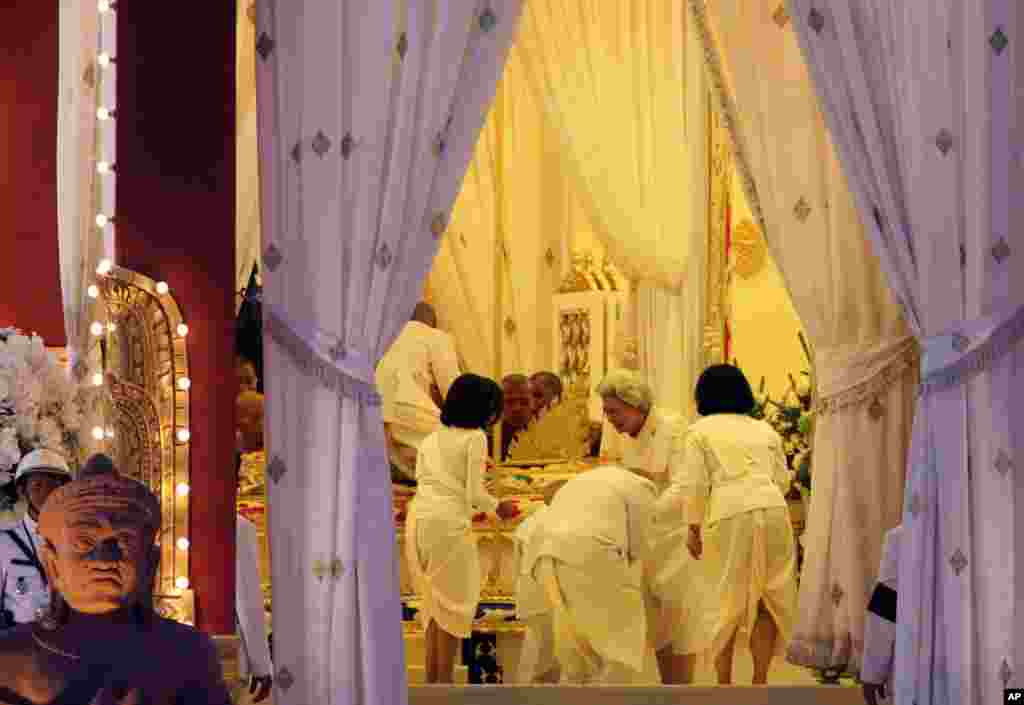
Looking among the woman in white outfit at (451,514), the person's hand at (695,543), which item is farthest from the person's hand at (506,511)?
the person's hand at (695,543)

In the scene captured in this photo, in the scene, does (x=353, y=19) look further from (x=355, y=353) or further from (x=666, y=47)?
(x=666, y=47)

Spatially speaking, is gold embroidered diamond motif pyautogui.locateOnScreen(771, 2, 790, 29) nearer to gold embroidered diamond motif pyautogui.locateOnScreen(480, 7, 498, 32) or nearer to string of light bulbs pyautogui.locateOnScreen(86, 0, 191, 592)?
gold embroidered diamond motif pyautogui.locateOnScreen(480, 7, 498, 32)

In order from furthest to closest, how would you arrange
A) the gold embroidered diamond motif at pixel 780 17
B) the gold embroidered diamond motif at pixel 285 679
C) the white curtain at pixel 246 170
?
the white curtain at pixel 246 170 → the gold embroidered diamond motif at pixel 780 17 → the gold embroidered diamond motif at pixel 285 679

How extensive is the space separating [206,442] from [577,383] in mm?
4731

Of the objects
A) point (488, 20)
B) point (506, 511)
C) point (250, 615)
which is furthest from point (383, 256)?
point (506, 511)

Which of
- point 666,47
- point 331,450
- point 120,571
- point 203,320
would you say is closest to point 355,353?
point 331,450

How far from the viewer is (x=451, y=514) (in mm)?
7824

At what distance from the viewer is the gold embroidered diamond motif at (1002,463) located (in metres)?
5.70

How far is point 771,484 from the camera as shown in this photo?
754cm

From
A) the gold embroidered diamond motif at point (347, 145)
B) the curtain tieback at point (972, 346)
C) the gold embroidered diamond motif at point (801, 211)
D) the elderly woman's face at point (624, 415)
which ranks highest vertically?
the gold embroidered diamond motif at point (347, 145)

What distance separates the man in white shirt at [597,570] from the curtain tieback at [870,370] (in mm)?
909

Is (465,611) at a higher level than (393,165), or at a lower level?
lower

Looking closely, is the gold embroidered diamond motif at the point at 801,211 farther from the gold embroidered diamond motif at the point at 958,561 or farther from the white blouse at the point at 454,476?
the gold embroidered diamond motif at the point at 958,561

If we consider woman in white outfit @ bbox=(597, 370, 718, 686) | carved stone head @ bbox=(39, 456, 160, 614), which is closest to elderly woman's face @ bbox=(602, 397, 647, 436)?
woman in white outfit @ bbox=(597, 370, 718, 686)
